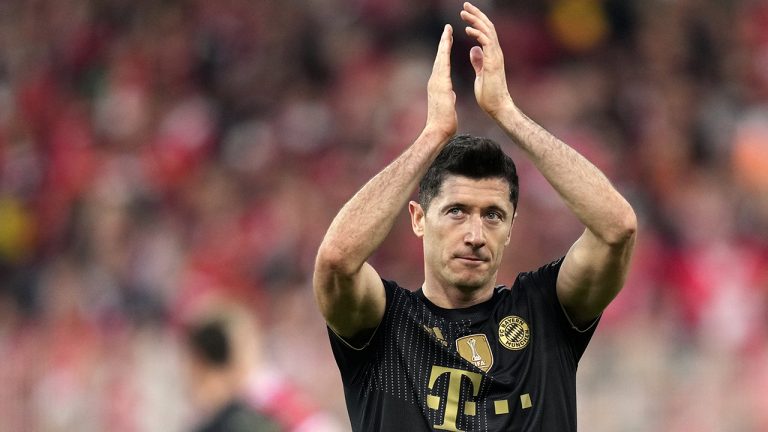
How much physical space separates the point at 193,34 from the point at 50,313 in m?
2.86

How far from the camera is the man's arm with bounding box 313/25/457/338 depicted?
4051 mm

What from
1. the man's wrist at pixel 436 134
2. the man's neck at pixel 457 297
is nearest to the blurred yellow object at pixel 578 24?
the man's neck at pixel 457 297

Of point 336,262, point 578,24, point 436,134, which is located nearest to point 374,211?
point 336,262

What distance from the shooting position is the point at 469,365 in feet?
13.7

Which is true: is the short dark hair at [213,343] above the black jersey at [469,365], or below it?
above

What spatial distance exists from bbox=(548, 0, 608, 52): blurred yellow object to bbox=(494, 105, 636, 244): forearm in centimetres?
604

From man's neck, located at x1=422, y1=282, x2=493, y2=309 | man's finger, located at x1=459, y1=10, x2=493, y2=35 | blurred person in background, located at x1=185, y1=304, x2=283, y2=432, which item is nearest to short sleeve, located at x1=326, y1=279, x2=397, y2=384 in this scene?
man's neck, located at x1=422, y1=282, x2=493, y2=309

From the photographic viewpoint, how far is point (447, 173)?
4359 millimetres

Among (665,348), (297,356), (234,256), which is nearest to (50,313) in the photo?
(234,256)

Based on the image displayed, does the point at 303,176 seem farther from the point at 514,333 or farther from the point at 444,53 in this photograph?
the point at 514,333

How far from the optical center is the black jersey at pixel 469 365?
13.4ft

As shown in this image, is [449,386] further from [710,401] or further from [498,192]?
[710,401]

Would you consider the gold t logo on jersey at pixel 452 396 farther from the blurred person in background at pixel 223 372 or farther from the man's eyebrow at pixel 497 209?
the blurred person in background at pixel 223 372

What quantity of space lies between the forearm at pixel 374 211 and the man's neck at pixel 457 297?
0.39 metres
